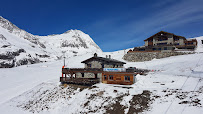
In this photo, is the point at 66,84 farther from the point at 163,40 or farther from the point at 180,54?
the point at 163,40

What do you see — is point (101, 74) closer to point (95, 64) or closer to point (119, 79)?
point (95, 64)

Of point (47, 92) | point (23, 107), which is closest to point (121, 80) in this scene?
point (47, 92)

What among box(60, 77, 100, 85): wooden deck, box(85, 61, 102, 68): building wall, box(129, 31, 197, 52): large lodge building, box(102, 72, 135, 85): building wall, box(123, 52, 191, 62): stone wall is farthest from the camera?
box(129, 31, 197, 52): large lodge building

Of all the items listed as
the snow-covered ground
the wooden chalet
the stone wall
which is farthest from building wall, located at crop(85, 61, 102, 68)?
the stone wall

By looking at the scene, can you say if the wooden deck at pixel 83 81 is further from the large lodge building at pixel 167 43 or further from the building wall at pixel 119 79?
the large lodge building at pixel 167 43

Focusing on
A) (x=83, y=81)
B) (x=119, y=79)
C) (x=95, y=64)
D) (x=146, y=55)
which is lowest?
(x=83, y=81)

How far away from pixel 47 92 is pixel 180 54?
5377 cm

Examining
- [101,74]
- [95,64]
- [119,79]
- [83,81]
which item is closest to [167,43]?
[95,64]

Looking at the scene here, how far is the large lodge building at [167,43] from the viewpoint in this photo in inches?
2296

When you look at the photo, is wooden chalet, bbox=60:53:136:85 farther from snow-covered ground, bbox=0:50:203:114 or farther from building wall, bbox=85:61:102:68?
snow-covered ground, bbox=0:50:203:114

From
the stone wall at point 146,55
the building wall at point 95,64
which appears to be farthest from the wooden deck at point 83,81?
the stone wall at point 146,55

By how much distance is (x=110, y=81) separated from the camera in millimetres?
30141

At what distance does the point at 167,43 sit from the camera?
202ft

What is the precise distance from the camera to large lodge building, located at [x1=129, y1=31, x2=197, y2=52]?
5831 cm
